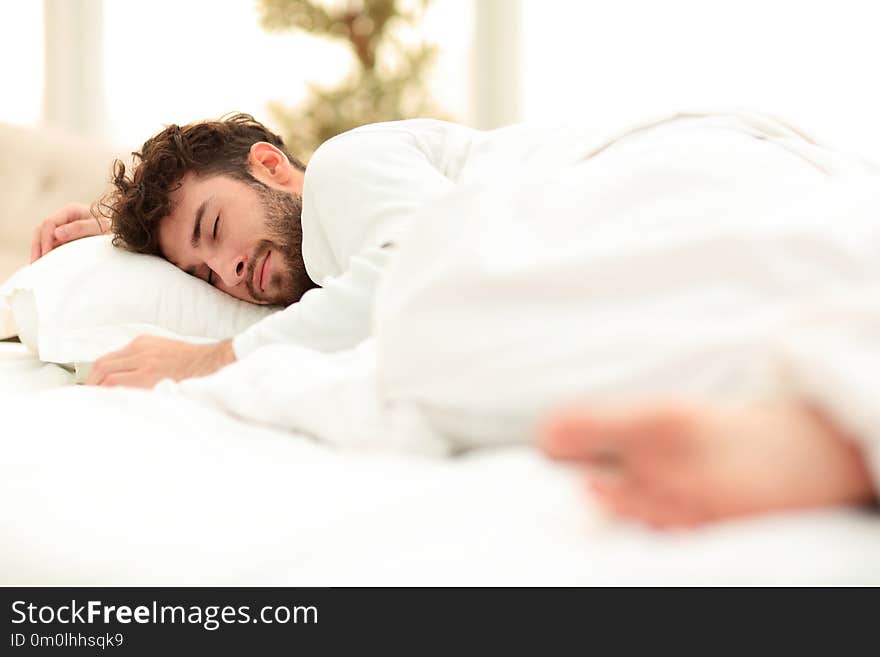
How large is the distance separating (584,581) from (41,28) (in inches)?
127

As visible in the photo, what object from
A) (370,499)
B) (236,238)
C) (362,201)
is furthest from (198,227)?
(370,499)

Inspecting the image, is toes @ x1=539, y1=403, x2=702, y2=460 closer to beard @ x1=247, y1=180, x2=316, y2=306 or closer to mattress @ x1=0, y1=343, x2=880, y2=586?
mattress @ x1=0, y1=343, x2=880, y2=586

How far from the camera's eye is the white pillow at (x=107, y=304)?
1383 mm

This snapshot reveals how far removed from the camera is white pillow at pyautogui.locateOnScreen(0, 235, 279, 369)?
138 cm

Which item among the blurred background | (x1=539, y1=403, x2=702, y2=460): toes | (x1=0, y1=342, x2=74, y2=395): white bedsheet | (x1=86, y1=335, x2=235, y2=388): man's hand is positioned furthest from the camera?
the blurred background

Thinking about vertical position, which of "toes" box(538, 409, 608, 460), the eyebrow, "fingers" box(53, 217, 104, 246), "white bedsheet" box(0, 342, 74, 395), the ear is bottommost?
"white bedsheet" box(0, 342, 74, 395)

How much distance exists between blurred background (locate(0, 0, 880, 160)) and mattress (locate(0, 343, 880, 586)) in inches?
97.5

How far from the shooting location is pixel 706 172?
0.76 metres

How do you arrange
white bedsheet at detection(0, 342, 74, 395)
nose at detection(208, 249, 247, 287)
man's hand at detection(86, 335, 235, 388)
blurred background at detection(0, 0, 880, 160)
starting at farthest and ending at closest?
blurred background at detection(0, 0, 880, 160) → nose at detection(208, 249, 247, 287) → white bedsheet at detection(0, 342, 74, 395) → man's hand at detection(86, 335, 235, 388)

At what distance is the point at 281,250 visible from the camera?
154 centimetres

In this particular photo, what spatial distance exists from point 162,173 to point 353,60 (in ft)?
6.36

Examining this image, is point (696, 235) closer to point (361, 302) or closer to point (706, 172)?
point (706, 172)

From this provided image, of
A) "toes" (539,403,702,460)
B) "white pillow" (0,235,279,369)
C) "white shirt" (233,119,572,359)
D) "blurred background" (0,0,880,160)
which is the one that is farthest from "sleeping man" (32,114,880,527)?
"blurred background" (0,0,880,160)
